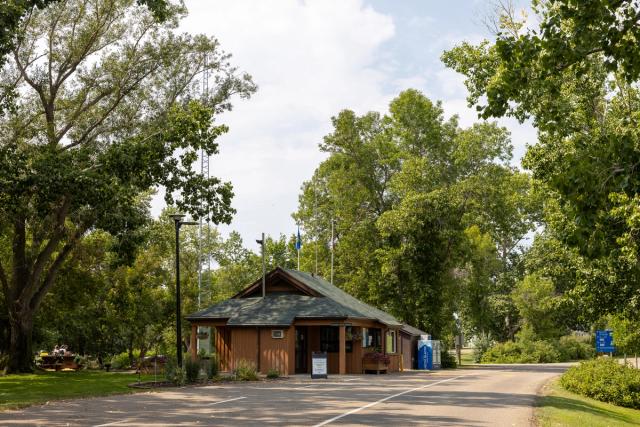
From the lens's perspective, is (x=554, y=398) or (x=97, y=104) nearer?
(x=554, y=398)

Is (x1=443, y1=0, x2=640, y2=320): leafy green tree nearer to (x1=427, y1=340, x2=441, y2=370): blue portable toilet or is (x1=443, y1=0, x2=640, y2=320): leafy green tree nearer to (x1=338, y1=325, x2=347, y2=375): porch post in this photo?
(x1=338, y1=325, x2=347, y2=375): porch post

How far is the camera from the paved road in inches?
606

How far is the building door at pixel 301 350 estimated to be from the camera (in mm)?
39719

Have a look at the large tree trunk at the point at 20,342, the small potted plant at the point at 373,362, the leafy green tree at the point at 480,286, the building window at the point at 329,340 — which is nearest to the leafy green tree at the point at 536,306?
the leafy green tree at the point at 480,286

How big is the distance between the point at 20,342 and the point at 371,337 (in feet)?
64.3

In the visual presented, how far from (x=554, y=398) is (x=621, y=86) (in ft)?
43.9

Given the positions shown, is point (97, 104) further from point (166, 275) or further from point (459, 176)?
point (459, 176)

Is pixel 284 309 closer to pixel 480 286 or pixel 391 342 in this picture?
pixel 391 342

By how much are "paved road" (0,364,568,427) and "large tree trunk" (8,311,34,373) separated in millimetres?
14378

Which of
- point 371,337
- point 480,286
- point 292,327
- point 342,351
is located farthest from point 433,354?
point 480,286

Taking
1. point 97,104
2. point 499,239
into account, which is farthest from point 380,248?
point 97,104

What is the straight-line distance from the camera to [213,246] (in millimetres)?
86688

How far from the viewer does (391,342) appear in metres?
46.4

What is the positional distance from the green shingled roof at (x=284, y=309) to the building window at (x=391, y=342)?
276 cm
